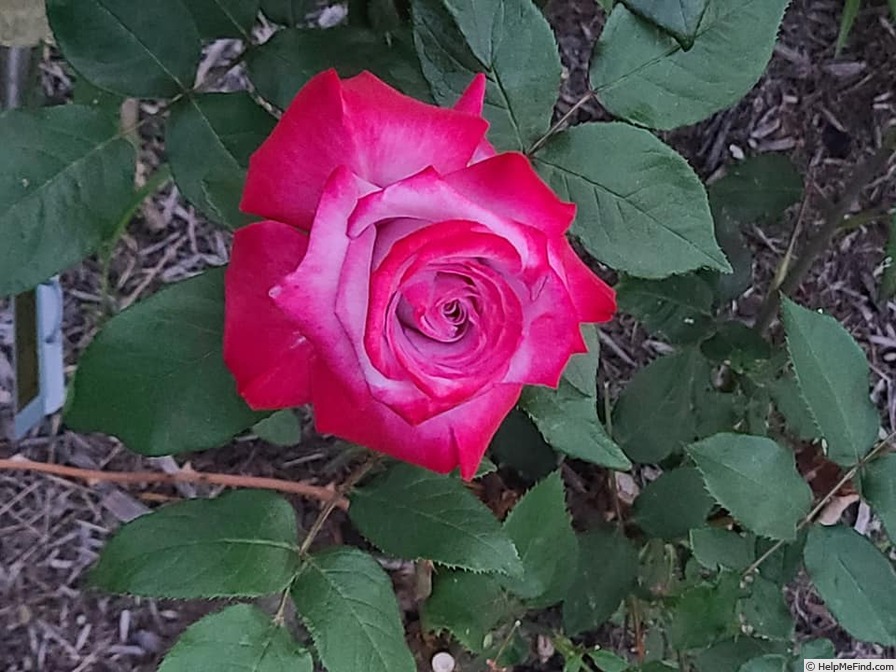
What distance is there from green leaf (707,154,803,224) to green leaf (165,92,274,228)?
2.33ft

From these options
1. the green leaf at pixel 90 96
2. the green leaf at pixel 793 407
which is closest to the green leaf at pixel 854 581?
the green leaf at pixel 793 407

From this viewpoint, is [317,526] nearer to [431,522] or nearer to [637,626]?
[431,522]

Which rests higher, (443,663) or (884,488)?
(884,488)

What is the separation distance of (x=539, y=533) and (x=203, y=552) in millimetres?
341

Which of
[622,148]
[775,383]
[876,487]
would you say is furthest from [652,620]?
[622,148]

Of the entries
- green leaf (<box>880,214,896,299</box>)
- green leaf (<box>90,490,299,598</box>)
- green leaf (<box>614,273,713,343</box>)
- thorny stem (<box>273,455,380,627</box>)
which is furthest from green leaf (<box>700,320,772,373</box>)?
green leaf (<box>90,490,299,598</box>)

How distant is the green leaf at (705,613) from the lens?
887 millimetres

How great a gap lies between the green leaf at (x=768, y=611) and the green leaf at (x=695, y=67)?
45cm

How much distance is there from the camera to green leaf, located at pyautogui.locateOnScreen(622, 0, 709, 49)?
60 cm

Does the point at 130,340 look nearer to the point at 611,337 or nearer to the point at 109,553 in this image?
the point at 109,553

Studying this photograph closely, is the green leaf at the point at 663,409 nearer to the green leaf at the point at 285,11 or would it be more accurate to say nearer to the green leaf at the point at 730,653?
the green leaf at the point at 730,653

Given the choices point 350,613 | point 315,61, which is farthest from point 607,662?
point 315,61

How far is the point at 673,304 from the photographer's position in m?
1.06

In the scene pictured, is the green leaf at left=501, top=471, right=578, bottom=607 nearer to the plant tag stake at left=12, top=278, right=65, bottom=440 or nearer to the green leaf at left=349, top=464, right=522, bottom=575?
the green leaf at left=349, top=464, right=522, bottom=575
